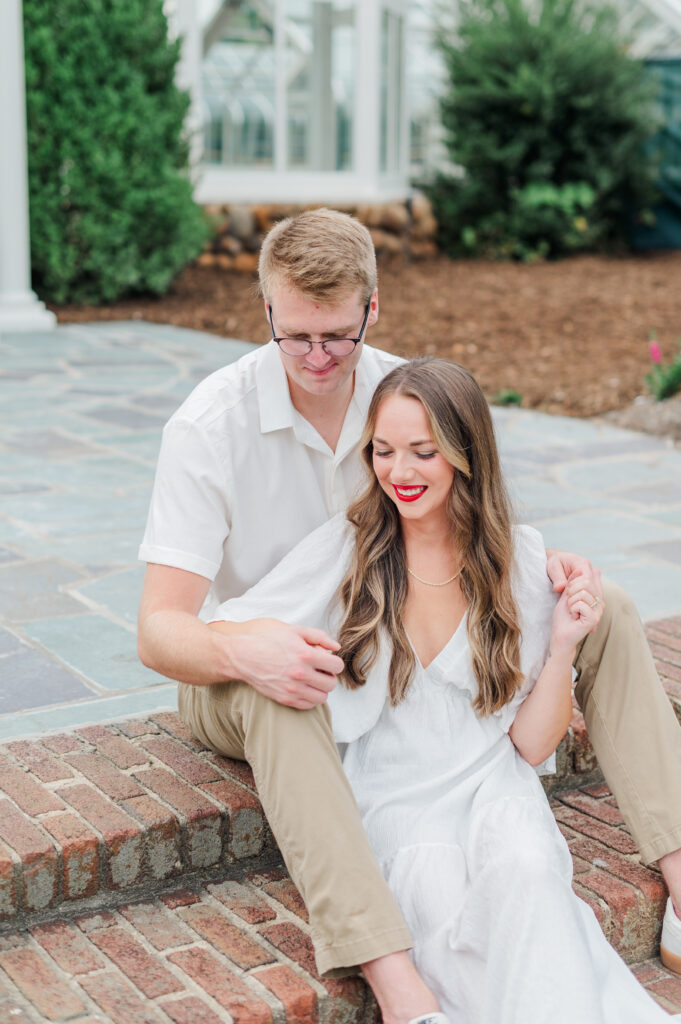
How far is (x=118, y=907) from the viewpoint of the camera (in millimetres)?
2154

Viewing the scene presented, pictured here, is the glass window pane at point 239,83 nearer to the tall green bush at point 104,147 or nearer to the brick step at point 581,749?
the tall green bush at point 104,147

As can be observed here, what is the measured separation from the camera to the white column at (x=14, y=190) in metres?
7.84

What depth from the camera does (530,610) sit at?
7.46ft

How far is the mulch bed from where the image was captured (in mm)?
6750

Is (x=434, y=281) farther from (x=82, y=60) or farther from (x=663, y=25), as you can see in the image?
(x=663, y=25)

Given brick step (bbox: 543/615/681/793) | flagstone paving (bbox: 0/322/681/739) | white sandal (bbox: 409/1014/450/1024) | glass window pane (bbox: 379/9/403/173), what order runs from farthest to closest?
→ glass window pane (bbox: 379/9/403/173), flagstone paving (bbox: 0/322/681/739), brick step (bbox: 543/615/681/793), white sandal (bbox: 409/1014/450/1024)

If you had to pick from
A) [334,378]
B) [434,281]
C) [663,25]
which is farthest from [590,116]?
[334,378]

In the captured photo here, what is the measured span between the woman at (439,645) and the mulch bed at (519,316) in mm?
3180

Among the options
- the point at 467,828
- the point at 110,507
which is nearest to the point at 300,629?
the point at 467,828

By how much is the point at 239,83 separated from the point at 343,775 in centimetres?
1074

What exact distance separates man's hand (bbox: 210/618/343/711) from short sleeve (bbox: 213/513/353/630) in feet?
0.65

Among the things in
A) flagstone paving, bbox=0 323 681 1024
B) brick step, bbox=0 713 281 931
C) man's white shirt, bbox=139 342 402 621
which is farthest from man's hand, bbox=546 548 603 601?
brick step, bbox=0 713 281 931

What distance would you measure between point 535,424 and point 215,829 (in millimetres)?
3950

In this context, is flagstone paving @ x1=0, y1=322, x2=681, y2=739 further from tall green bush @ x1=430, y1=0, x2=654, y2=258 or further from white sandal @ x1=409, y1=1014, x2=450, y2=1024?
tall green bush @ x1=430, y1=0, x2=654, y2=258
